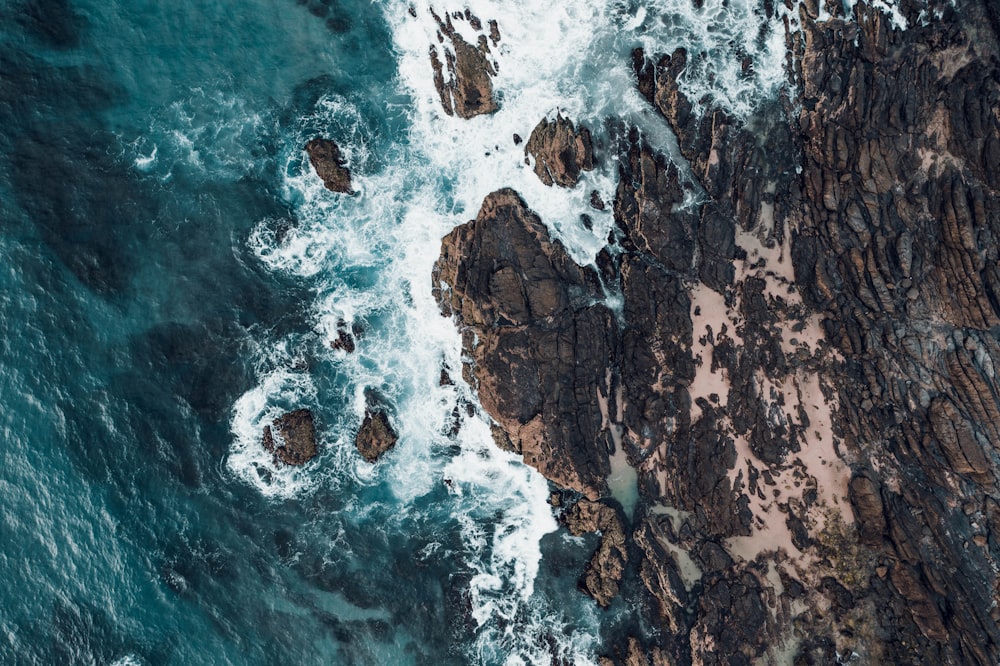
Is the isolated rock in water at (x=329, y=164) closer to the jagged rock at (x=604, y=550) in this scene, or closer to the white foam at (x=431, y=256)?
the white foam at (x=431, y=256)

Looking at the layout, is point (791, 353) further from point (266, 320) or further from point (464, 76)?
point (266, 320)

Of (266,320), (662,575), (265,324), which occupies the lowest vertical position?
(662,575)

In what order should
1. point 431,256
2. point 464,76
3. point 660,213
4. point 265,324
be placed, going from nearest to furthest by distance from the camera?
point 660,213 → point 265,324 → point 464,76 → point 431,256

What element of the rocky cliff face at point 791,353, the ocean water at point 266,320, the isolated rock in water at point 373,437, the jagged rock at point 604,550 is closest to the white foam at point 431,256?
the ocean water at point 266,320

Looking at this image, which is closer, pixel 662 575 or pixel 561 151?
pixel 662 575

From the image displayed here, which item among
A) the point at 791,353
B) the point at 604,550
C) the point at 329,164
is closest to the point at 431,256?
the point at 329,164

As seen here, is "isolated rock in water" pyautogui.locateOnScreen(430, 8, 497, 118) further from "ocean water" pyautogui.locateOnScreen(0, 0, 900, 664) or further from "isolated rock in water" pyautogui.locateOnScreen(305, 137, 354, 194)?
"isolated rock in water" pyautogui.locateOnScreen(305, 137, 354, 194)

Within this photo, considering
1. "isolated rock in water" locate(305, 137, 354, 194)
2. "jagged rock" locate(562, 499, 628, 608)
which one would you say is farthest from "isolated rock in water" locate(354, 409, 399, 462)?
"isolated rock in water" locate(305, 137, 354, 194)
